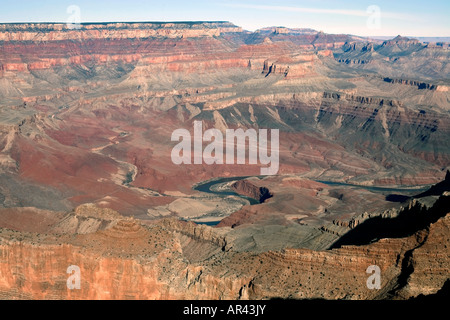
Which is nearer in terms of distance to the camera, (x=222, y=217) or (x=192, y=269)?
(x=192, y=269)

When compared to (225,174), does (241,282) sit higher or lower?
higher

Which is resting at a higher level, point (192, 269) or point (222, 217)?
point (192, 269)

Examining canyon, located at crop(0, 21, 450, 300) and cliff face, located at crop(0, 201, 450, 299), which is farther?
canyon, located at crop(0, 21, 450, 300)

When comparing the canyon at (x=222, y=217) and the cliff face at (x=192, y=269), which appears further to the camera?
the canyon at (x=222, y=217)

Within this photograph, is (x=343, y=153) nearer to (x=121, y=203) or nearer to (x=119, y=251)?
(x=121, y=203)

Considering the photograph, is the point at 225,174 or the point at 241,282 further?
the point at 225,174
